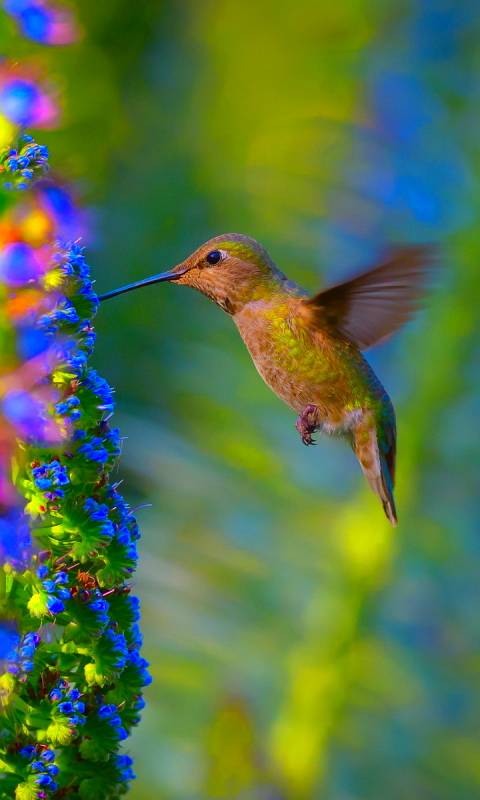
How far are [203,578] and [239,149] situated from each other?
2.09 metres

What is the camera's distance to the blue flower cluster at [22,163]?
182 centimetres

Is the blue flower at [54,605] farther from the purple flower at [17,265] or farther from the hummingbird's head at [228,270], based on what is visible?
the hummingbird's head at [228,270]

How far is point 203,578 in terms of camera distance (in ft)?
13.4

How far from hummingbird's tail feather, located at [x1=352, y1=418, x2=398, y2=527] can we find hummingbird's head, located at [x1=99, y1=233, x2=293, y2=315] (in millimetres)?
512

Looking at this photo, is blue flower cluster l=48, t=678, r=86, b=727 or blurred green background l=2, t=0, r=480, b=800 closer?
blue flower cluster l=48, t=678, r=86, b=727

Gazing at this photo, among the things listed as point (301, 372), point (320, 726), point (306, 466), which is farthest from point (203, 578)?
point (301, 372)

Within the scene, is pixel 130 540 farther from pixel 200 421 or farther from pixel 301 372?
pixel 200 421

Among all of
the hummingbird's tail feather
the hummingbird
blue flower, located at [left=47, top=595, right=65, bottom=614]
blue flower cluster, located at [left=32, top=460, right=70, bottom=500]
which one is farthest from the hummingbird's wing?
blue flower, located at [left=47, top=595, right=65, bottom=614]

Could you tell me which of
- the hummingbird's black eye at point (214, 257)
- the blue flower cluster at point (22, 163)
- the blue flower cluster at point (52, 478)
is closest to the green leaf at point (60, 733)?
the blue flower cluster at point (52, 478)

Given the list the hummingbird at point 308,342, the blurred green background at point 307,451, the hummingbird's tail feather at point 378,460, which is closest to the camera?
the hummingbird at point 308,342

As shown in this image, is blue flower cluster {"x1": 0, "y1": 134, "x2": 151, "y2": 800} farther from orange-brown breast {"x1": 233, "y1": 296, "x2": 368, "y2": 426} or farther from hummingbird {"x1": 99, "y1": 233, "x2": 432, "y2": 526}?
orange-brown breast {"x1": 233, "y1": 296, "x2": 368, "y2": 426}

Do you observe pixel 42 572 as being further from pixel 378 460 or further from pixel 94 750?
pixel 378 460

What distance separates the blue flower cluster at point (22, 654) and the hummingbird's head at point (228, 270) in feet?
4.43

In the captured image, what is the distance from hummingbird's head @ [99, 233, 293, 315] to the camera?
2.84 meters
